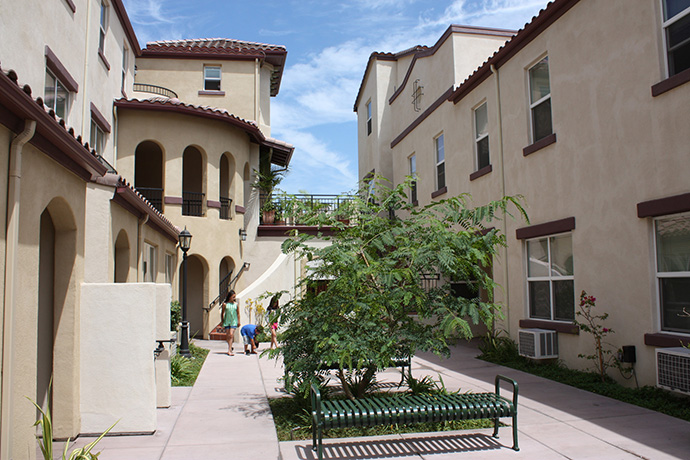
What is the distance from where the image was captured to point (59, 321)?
21.4ft

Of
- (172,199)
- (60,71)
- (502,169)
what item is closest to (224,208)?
(172,199)

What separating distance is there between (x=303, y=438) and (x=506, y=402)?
2.34 meters

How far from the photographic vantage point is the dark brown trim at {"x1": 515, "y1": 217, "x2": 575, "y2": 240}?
33.8ft

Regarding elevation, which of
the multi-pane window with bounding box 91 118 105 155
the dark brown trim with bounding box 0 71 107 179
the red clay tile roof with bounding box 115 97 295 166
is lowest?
the dark brown trim with bounding box 0 71 107 179

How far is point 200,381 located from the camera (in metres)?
10.7

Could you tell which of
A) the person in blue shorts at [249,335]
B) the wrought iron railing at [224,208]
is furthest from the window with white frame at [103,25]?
the person in blue shorts at [249,335]

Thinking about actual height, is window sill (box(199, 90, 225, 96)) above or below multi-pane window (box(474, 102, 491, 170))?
above

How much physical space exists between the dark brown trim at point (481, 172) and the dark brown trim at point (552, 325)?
3665 mm

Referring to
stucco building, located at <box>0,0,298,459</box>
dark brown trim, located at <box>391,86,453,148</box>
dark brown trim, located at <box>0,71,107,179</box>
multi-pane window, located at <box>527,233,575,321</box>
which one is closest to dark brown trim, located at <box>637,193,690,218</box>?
multi-pane window, located at <box>527,233,575,321</box>

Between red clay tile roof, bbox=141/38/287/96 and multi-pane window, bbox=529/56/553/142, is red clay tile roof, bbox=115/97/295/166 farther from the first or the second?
multi-pane window, bbox=529/56/553/142

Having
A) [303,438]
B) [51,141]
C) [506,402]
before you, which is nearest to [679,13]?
[506,402]

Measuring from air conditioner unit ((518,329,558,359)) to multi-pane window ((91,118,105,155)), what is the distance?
11.5m

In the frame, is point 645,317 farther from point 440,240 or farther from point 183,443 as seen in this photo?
point 183,443

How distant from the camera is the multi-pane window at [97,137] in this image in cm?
1490
